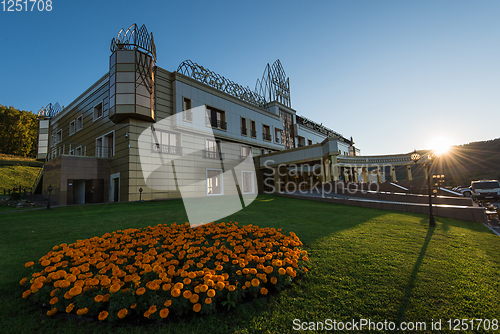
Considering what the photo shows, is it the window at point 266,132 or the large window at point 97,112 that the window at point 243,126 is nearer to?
the window at point 266,132

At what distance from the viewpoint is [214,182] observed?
957 inches

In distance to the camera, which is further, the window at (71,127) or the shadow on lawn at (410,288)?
the window at (71,127)

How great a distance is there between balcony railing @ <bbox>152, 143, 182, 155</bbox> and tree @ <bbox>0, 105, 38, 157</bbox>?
146 ft

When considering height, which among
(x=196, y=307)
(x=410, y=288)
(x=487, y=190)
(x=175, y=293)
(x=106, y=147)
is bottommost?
(x=410, y=288)

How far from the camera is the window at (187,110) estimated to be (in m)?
21.4

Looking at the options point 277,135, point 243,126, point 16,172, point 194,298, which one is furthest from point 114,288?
point 16,172

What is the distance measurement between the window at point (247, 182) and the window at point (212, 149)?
4.12 metres

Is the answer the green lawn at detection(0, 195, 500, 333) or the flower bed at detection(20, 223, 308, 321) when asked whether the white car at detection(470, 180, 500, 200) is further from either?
the flower bed at detection(20, 223, 308, 321)

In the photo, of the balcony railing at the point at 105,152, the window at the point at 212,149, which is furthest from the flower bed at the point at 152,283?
the window at the point at 212,149

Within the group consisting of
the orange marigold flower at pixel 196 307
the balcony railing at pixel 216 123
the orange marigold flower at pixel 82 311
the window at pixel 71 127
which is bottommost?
the orange marigold flower at pixel 196 307

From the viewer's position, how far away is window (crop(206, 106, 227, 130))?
24014 millimetres

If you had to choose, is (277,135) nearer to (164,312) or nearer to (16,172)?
(164,312)

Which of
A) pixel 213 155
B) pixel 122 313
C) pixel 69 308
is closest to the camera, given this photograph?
pixel 122 313

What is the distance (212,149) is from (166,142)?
5151 mm
